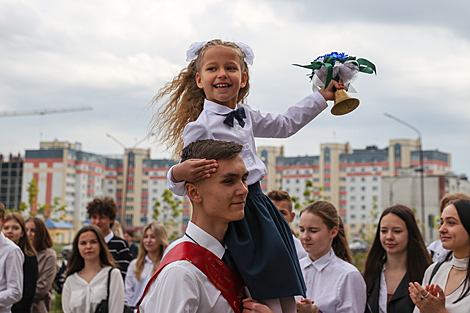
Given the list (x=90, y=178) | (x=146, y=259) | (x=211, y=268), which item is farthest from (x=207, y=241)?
(x=90, y=178)

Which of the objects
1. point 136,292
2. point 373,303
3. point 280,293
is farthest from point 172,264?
point 136,292

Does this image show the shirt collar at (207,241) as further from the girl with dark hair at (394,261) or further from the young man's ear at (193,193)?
the girl with dark hair at (394,261)

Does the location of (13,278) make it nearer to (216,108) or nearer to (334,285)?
(334,285)

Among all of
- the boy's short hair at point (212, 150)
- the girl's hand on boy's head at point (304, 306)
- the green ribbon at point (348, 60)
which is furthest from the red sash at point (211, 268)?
the green ribbon at point (348, 60)

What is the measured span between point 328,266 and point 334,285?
0.72 ft

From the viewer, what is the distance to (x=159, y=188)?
91812 mm

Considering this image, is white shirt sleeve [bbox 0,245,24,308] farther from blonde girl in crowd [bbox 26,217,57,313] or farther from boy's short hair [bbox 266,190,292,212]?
boy's short hair [bbox 266,190,292,212]

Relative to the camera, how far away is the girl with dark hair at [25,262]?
623cm

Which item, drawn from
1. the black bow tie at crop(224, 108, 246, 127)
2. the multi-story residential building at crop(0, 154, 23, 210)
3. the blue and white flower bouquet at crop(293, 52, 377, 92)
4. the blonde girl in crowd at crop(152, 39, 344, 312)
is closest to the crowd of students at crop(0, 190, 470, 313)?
the blonde girl in crowd at crop(152, 39, 344, 312)

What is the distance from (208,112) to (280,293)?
108 cm

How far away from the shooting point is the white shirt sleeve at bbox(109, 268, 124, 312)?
559 centimetres

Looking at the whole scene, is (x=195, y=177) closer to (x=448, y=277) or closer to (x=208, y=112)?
(x=208, y=112)

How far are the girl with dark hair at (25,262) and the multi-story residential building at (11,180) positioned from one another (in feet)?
291

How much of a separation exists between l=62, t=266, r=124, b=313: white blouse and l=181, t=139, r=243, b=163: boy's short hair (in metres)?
3.37
